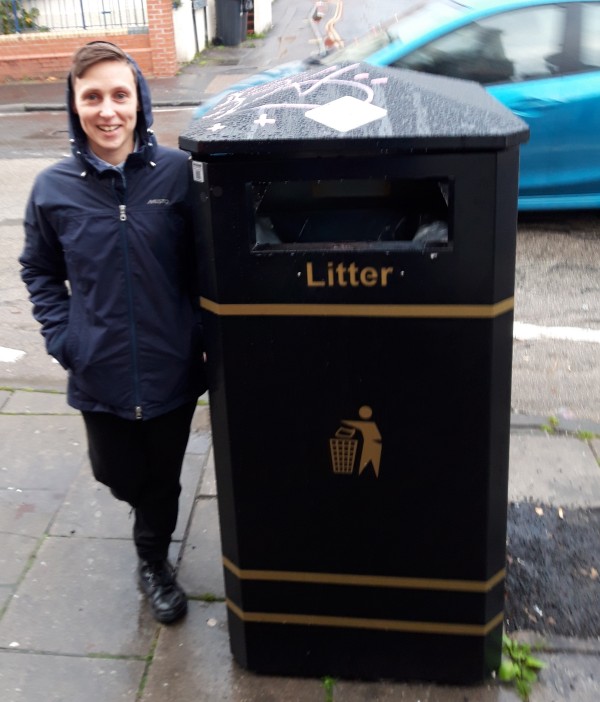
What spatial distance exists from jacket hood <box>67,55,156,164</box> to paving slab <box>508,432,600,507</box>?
Result: 2010 millimetres

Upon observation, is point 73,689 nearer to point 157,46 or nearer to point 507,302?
point 507,302

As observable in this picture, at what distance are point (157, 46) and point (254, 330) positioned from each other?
46.8 feet

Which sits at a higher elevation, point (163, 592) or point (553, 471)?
point (163, 592)

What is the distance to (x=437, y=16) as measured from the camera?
22.2 ft

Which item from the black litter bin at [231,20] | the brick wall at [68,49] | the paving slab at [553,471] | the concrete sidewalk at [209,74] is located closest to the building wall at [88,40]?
the brick wall at [68,49]

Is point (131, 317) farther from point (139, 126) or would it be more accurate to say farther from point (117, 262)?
point (139, 126)

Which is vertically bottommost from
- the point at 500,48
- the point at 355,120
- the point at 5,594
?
the point at 5,594

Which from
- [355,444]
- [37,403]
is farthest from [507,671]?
[37,403]

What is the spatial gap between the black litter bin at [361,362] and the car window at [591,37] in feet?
14.7

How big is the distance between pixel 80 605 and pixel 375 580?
1137mm

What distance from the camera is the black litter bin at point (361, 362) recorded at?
2096 mm

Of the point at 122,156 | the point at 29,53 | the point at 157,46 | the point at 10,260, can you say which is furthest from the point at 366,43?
the point at 29,53

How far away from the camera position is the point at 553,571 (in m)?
3.05

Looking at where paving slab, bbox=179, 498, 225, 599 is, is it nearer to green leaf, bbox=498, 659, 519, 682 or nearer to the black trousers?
the black trousers
